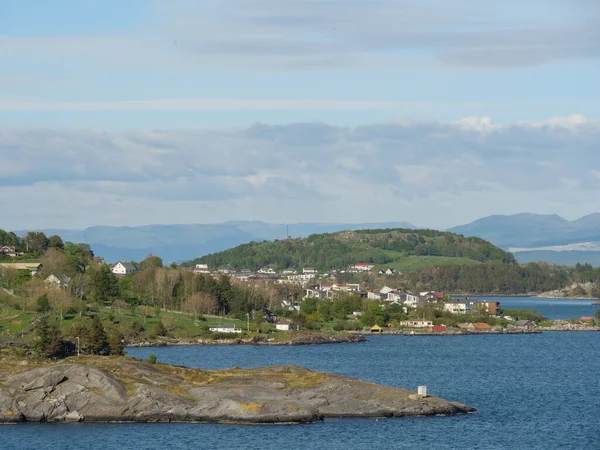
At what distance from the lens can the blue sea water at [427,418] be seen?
59.3m

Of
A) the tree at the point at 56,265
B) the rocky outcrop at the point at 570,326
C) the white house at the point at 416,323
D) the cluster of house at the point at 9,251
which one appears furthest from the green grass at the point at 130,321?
the rocky outcrop at the point at 570,326

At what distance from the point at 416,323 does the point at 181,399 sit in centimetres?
10567

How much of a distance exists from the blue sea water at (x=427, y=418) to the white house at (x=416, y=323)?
3503 cm

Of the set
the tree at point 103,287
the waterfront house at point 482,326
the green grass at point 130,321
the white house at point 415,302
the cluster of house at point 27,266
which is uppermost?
the cluster of house at point 27,266

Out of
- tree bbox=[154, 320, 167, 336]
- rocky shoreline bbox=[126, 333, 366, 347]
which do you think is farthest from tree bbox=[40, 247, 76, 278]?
rocky shoreline bbox=[126, 333, 366, 347]

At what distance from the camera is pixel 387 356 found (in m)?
115

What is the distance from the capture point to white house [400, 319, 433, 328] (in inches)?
6580

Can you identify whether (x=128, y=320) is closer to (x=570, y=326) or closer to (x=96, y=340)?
(x=96, y=340)

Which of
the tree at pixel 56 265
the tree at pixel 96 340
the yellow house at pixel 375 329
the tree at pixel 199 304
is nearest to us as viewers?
the tree at pixel 96 340

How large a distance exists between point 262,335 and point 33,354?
4830 centimetres

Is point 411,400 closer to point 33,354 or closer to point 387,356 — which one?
point 33,354

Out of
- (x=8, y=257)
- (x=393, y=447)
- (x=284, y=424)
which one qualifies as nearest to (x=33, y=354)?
(x=284, y=424)

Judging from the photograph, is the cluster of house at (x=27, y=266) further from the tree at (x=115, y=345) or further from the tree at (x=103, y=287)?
the tree at (x=115, y=345)

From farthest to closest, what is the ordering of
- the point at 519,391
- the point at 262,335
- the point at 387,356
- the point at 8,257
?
the point at 8,257, the point at 262,335, the point at 387,356, the point at 519,391
